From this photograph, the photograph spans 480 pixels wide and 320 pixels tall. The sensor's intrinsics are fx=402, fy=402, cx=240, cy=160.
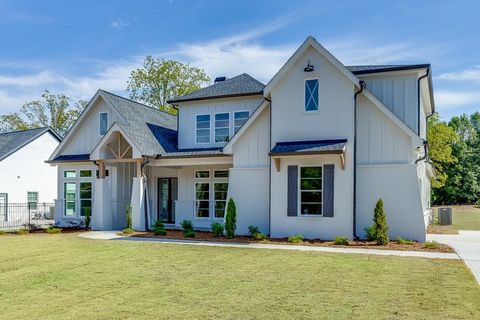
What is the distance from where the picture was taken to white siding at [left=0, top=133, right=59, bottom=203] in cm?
2817

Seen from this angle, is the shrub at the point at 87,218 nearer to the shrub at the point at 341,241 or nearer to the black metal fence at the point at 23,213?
the black metal fence at the point at 23,213

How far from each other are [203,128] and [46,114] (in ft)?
130

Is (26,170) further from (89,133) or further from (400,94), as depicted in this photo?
(400,94)

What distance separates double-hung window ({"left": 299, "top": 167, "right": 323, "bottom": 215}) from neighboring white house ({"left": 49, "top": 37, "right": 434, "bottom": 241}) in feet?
0.12

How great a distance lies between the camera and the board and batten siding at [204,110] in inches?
755

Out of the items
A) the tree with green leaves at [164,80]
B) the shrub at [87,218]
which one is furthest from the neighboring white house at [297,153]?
the tree with green leaves at [164,80]

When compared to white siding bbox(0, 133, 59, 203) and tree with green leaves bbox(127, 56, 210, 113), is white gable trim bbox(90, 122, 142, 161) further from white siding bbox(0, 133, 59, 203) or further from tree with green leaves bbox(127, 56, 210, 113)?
tree with green leaves bbox(127, 56, 210, 113)

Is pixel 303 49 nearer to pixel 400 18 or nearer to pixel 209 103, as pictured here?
pixel 400 18

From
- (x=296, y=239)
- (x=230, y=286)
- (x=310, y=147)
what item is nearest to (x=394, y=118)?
(x=310, y=147)

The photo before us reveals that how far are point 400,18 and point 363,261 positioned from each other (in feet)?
28.4

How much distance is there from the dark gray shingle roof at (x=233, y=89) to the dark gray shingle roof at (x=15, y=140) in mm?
15344

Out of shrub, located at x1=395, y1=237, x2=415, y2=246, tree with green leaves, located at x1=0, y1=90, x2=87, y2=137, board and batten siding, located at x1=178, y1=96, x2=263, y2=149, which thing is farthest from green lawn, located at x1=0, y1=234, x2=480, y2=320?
tree with green leaves, located at x1=0, y1=90, x2=87, y2=137

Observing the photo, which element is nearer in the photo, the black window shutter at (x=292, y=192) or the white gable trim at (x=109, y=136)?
the black window shutter at (x=292, y=192)

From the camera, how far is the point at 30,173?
29.8m
